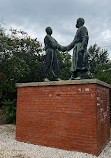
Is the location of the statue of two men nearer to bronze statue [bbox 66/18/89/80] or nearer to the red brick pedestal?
bronze statue [bbox 66/18/89/80]

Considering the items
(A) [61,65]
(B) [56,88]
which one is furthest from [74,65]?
(A) [61,65]

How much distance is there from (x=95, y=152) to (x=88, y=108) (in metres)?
1.11

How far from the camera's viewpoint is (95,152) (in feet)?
13.0

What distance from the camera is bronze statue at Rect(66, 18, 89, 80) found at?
15.9 feet

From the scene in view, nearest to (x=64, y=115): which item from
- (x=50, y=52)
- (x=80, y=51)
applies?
(x=80, y=51)

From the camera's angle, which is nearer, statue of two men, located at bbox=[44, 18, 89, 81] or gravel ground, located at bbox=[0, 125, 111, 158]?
gravel ground, located at bbox=[0, 125, 111, 158]

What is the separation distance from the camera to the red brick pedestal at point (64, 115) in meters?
4.12

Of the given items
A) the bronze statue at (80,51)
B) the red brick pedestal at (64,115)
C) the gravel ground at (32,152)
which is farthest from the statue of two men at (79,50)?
the gravel ground at (32,152)

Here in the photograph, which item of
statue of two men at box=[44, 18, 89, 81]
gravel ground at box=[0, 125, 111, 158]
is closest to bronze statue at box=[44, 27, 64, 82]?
statue of two men at box=[44, 18, 89, 81]

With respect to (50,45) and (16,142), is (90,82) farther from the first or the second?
(16,142)

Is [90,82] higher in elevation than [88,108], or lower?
higher

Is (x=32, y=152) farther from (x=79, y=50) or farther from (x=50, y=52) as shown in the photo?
(x=79, y=50)

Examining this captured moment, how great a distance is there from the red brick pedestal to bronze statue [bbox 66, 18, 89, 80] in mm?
689

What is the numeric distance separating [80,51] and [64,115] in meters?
2.03
